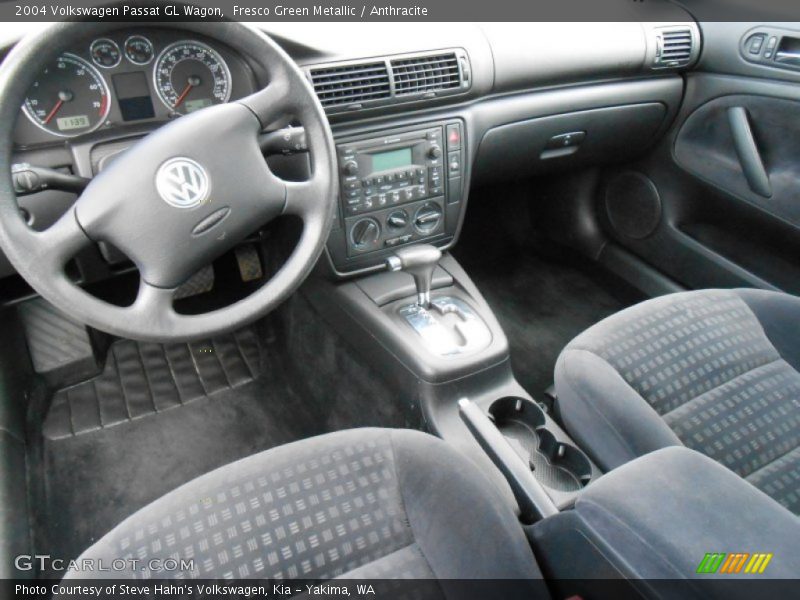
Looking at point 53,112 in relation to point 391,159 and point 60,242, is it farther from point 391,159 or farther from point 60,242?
point 391,159

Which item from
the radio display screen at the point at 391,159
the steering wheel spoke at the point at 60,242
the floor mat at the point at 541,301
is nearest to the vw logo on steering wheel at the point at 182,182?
the steering wheel spoke at the point at 60,242

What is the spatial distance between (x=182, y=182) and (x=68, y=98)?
358 mm

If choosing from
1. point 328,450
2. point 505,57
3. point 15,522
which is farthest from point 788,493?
point 15,522

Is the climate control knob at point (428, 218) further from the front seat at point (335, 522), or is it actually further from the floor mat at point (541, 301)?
the front seat at point (335, 522)

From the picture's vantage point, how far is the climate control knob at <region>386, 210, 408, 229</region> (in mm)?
1622

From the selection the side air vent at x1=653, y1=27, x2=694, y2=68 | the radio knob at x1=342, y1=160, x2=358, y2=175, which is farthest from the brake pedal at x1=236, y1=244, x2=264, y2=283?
the side air vent at x1=653, y1=27, x2=694, y2=68

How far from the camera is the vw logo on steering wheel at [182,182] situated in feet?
3.23

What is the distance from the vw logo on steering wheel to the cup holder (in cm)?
76

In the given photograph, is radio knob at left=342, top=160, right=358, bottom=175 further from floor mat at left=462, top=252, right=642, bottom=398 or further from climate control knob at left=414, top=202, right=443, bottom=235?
floor mat at left=462, top=252, right=642, bottom=398

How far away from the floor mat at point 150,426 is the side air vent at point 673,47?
4.68 feet

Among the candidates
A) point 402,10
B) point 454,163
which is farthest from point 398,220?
point 402,10

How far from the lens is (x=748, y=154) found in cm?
190

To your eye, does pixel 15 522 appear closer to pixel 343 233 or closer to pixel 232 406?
pixel 232 406

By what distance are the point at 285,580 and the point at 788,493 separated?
0.82 metres
